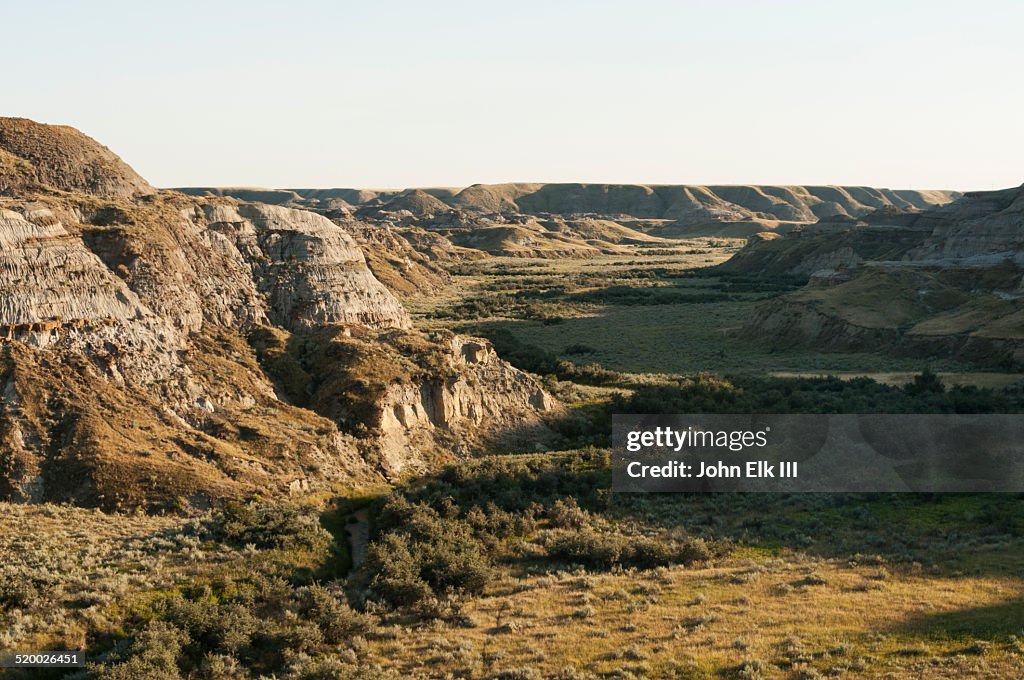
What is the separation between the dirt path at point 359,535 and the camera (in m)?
25.2

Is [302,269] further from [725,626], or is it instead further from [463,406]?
[725,626]

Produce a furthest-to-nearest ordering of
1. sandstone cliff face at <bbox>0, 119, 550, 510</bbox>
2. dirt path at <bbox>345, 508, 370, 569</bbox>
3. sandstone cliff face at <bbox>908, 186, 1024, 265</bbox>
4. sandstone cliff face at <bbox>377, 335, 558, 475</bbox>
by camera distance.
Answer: sandstone cliff face at <bbox>908, 186, 1024, 265</bbox> < sandstone cliff face at <bbox>377, 335, 558, 475</bbox> < sandstone cliff face at <bbox>0, 119, 550, 510</bbox> < dirt path at <bbox>345, 508, 370, 569</bbox>

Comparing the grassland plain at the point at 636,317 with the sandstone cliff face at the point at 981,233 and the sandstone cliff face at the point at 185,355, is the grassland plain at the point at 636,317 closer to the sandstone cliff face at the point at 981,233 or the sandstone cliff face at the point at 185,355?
the sandstone cliff face at the point at 981,233

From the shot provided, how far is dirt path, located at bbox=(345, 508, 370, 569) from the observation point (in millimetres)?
25163

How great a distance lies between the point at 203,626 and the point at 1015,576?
21.2m

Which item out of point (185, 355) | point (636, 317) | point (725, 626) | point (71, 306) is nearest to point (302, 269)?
point (185, 355)

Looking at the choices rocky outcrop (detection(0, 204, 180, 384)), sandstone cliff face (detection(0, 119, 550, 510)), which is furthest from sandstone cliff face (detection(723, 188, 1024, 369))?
rocky outcrop (detection(0, 204, 180, 384))

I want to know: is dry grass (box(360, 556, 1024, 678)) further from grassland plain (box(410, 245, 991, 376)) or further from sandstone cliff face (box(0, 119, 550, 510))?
grassland plain (box(410, 245, 991, 376))

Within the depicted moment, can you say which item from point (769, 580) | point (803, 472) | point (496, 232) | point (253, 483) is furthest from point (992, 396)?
point (496, 232)

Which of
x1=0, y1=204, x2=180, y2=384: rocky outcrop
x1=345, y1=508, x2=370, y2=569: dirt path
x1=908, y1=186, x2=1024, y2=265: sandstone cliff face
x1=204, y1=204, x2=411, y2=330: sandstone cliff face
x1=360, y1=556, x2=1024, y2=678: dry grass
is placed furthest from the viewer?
x1=908, y1=186, x2=1024, y2=265: sandstone cliff face

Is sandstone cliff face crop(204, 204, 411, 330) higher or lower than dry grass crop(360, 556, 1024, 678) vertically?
higher

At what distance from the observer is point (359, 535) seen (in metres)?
26.5

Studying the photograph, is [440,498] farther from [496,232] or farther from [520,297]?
[496,232]

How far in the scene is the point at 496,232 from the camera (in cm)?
17150
